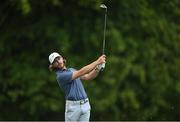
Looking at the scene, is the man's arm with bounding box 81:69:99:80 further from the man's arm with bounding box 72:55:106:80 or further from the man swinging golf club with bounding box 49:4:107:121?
the man's arm with bounding box 72:55:106:80

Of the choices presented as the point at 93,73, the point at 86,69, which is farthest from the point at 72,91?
the point at 93,73

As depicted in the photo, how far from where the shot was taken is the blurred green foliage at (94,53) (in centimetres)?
1108

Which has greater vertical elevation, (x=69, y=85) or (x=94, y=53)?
(x=94, y=53)

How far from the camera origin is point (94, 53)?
11.2 metres

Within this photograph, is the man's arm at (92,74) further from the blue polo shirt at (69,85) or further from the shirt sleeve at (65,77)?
the shirt sleeve at (65,77)

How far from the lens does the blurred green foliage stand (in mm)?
11078

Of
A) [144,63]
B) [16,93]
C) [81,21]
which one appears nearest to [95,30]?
[81,21]

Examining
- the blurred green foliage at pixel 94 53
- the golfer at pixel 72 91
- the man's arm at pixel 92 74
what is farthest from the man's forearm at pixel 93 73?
the blurred green foliage at pixel 94 53

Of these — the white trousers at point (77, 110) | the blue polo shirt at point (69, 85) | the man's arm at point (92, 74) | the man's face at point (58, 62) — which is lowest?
the white trousers at point (77, 110)

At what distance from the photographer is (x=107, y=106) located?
11.1 meters

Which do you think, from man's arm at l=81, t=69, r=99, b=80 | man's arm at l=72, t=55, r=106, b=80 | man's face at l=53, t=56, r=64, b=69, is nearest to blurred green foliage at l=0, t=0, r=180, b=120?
man's arm at l=81, t=69, r=99, b=80

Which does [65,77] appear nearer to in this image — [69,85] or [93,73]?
[69,85]

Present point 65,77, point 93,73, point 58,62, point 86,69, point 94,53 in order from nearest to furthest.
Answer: point 86,69, point 65,77, point 58,62, point 93,73, point 94,53

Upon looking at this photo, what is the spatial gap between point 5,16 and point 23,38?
0.53m
